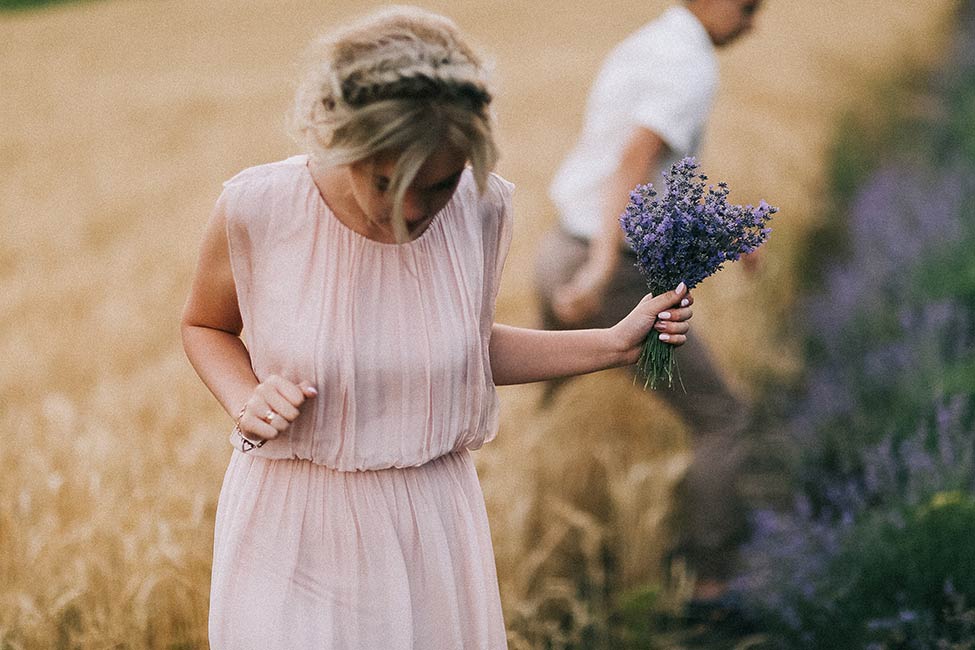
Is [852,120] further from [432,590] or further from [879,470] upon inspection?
[432,590]

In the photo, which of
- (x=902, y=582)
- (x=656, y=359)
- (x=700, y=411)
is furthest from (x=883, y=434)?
(x=656, y=359)

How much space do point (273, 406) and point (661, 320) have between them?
2.17ft

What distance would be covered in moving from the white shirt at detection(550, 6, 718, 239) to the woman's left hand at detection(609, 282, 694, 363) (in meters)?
1.24

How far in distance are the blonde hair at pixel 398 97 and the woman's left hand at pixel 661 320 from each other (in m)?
0.39

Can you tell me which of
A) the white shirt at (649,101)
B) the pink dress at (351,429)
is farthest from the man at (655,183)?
the pink dress at (351,429)

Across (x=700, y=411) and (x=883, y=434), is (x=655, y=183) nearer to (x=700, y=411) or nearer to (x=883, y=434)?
(x=700, y=411)

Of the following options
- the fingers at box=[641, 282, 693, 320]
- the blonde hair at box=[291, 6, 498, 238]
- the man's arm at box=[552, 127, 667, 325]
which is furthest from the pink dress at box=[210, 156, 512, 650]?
the man's arm at box=[552, 127, 667, 325]

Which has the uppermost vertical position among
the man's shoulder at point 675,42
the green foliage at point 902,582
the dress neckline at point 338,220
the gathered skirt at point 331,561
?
the man's shoulder at point 675,42

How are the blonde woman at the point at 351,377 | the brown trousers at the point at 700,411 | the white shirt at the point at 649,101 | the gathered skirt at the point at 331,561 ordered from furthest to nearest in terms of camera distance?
the brown trousers at the point at 700,411
the white shirt at the point at 649,101
the gathered skirt at the point at 331,561
the blonde woman at the point at 351,377

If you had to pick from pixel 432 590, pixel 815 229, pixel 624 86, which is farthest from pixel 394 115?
pixel 815 229

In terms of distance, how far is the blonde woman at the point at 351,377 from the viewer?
177cm

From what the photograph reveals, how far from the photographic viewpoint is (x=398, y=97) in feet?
5.32

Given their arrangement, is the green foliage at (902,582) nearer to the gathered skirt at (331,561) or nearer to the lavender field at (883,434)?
the lavender field at (883,434)

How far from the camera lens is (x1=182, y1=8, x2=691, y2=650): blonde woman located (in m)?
1.77
